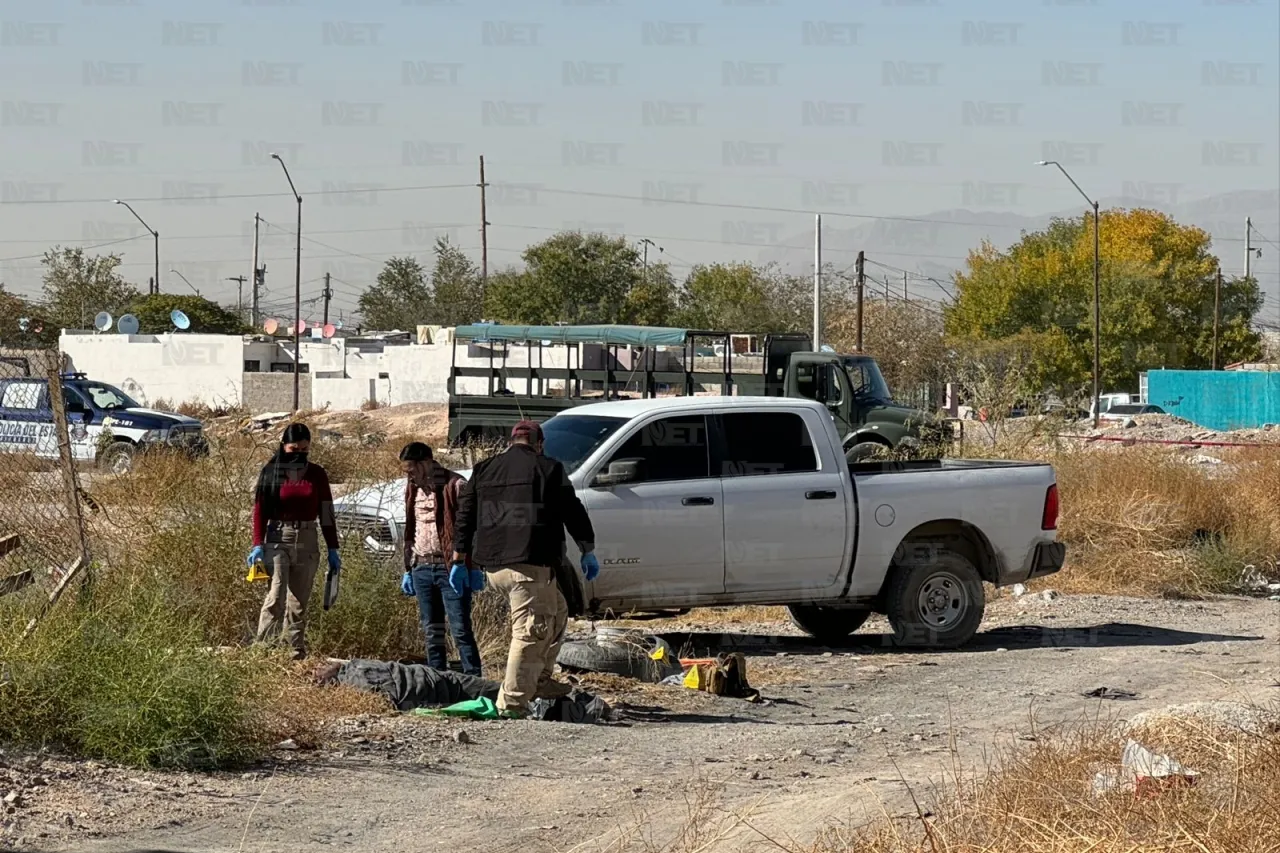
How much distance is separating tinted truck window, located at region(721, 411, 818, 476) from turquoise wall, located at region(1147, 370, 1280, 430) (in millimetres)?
48889

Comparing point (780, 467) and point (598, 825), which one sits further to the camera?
point (780, 467)

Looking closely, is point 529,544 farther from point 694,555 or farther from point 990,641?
point 990,641

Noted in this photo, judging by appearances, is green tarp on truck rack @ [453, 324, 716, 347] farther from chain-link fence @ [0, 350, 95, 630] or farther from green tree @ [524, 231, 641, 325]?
green tree @ [524, 231, 641, 325]

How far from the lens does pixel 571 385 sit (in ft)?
101

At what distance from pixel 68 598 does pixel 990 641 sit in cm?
766

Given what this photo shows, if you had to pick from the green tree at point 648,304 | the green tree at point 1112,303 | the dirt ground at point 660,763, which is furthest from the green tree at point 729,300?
the dirt ground at point 660,763

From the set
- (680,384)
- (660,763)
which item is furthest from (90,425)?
(660,763)

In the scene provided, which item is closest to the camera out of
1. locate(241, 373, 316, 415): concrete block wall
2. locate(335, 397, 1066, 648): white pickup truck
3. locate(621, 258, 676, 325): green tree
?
locate(335, 397, 1066, 648): white pickup truck

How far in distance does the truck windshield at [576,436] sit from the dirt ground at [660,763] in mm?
1832

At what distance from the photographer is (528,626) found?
9.42 meters

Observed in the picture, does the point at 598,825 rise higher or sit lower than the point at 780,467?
lower

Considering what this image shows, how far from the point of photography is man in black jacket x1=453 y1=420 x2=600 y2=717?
30.8 ft

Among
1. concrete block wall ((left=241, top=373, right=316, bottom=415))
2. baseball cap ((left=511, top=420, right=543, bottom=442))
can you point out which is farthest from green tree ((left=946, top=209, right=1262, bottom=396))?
baseball cap ((left=511, top=420, right=543, bottom=442))

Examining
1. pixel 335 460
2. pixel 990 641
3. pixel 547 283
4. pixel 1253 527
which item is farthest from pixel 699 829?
pixel 547 283
